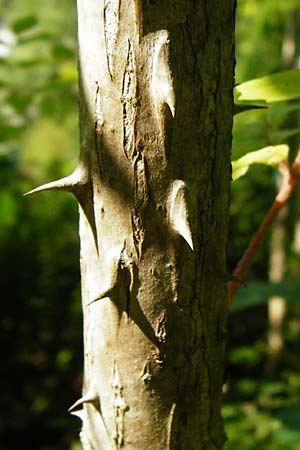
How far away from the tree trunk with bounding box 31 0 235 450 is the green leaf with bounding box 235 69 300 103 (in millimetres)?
185

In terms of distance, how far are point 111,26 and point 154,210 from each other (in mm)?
196

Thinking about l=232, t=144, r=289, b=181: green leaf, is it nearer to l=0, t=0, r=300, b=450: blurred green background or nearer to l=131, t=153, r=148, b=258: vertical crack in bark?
l=131, t=153, r=148, b=258: vertical crack in bark

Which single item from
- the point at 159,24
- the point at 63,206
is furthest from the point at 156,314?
the point at 63,206

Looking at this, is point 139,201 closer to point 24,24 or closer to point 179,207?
point 179,207

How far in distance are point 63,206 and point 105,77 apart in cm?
454

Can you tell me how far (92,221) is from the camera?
0.74m

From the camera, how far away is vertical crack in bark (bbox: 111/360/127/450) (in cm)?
75

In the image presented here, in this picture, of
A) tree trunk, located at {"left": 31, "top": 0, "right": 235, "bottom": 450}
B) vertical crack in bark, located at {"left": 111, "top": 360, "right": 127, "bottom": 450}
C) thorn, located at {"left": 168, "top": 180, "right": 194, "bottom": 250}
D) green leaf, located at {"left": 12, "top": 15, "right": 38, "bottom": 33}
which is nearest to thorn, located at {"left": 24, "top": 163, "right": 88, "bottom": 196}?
tree trunk, located at {"left": 31, "top": 0, "right": 235, "bottom": 450}

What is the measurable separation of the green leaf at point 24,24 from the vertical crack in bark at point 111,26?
1618 millimetres

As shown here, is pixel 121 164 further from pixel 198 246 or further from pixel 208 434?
pixel 208 434

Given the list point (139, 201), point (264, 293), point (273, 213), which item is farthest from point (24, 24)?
point (139, 201)

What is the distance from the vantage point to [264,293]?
241cm

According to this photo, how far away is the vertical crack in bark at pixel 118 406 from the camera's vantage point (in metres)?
0.75

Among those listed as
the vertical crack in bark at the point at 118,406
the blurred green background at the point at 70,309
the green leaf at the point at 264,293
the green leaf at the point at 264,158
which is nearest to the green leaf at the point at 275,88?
the green leaf at the point at 264,158
